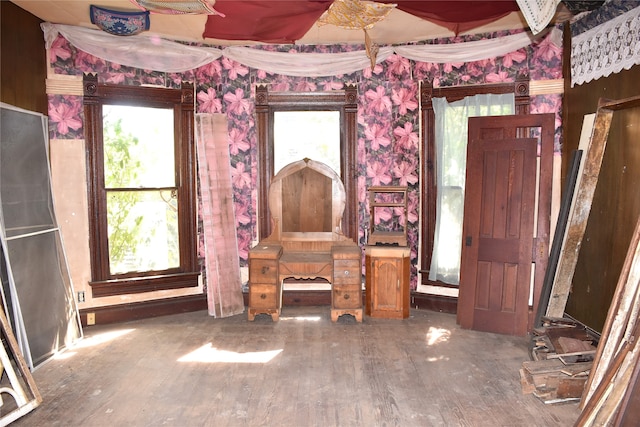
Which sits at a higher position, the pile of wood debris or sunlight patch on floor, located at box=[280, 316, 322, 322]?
the pile of wood debris

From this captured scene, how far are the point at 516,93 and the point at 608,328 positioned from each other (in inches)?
109

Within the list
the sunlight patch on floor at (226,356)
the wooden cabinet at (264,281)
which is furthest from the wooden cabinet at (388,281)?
the sunlight patch on floor at (226,356)

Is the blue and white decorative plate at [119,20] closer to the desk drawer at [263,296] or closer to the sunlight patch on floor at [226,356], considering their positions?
the desk drawer at [263,296]

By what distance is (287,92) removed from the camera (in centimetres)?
548

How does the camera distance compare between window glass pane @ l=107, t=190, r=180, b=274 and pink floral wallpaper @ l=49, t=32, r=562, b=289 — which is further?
pink floral wallpaper @ l=49, t=32, r=562, b=289

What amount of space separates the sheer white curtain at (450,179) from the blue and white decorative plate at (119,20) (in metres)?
2.97

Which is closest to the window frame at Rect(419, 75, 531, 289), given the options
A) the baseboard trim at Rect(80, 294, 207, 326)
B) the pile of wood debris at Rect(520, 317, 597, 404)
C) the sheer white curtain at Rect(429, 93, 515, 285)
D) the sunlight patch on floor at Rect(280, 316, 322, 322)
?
the sheer white curtain at Rect(429, 93, 515, 285)

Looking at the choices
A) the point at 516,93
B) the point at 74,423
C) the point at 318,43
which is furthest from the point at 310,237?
the point at 74,423

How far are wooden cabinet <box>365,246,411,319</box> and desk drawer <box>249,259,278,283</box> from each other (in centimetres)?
96

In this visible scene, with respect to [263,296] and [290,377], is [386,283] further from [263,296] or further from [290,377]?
[290,377]

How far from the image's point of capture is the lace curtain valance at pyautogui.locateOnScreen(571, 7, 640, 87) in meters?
3.63

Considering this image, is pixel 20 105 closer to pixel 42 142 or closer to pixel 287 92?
pixel 42 142

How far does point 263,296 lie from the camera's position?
16.2 ft

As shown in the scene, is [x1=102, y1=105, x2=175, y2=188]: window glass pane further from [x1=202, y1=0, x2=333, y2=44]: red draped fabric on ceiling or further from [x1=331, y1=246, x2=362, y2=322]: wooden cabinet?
[x1=331, y1=246, x2=362, y2=322]: wooden cabinet
